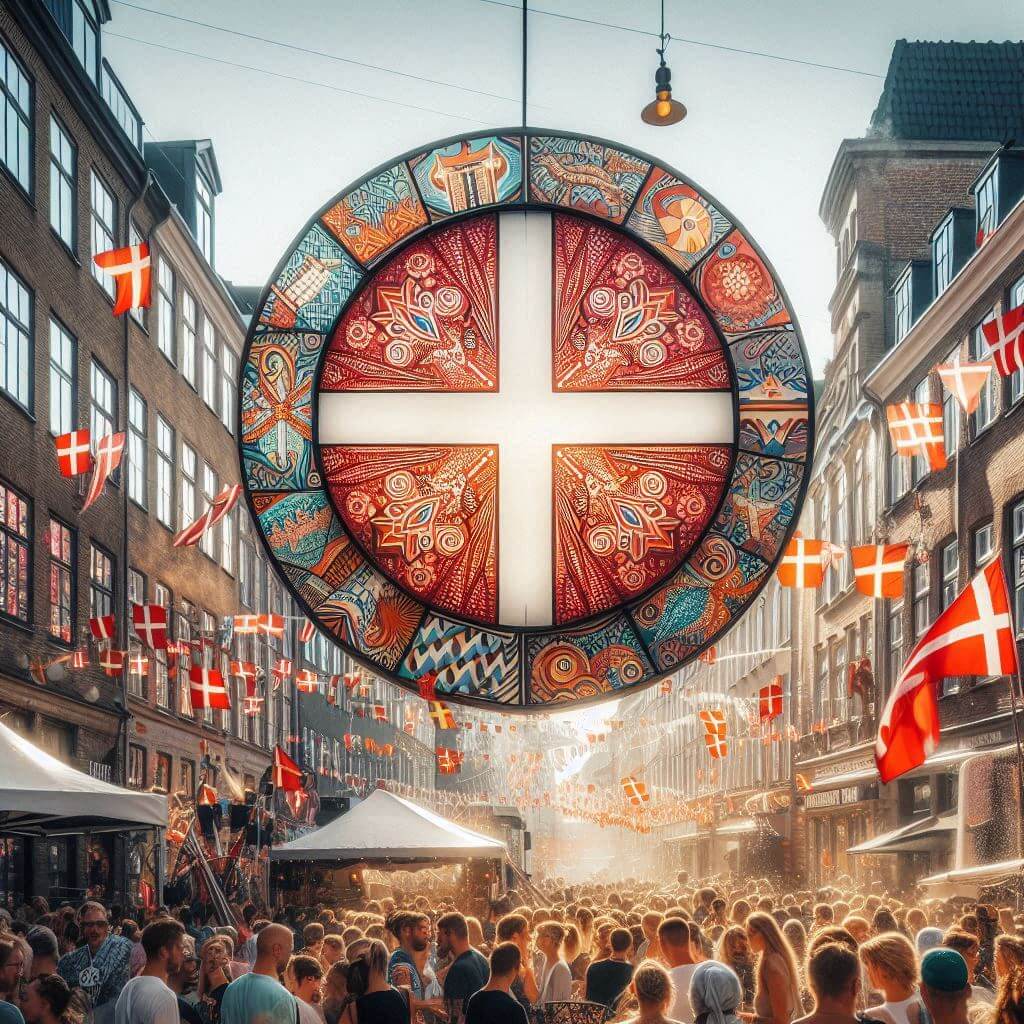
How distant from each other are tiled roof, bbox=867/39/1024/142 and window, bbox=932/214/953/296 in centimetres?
800

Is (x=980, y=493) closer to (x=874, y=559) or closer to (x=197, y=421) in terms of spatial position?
(x=874, y=559)

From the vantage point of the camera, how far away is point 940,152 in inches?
1451

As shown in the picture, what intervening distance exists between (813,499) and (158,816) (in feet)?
108

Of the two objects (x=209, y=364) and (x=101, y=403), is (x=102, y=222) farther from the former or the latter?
(x=209, y=364)

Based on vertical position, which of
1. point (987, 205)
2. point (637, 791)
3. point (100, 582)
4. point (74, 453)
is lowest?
point (637, 791)

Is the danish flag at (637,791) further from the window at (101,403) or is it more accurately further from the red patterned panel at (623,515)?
the red patterned panel at (623,515)

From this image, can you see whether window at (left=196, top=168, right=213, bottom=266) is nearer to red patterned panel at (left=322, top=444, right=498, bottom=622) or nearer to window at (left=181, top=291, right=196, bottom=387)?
window at (left=181, top=291, right=196, bottom=387)

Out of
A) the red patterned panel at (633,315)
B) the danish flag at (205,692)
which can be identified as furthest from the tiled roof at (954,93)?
the red patterned panel at (633,315)

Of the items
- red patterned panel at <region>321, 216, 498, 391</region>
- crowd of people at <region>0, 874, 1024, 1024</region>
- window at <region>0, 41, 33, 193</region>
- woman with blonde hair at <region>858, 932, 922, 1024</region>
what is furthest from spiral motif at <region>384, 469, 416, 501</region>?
window at <region>0, 41, 33, 193</region>

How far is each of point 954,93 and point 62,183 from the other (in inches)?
937

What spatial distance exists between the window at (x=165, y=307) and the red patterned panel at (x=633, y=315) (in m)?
29.5

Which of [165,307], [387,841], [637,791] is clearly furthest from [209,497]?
[387,841]

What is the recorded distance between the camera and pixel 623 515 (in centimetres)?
235

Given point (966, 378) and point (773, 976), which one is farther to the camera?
point (966, 378)
